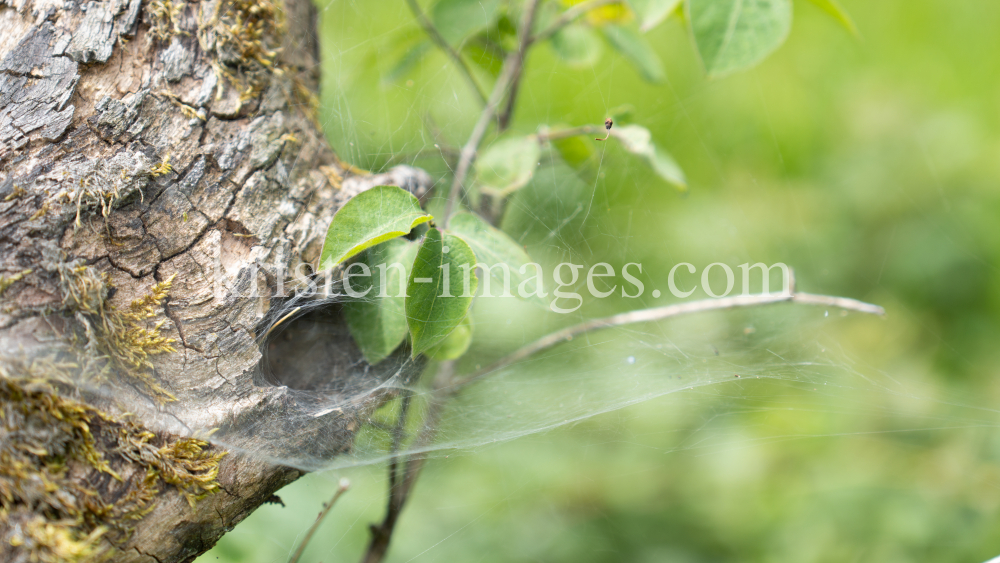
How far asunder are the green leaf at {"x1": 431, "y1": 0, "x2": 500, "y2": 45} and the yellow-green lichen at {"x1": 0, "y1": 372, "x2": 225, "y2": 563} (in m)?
0.78

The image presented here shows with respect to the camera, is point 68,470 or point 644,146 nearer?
point 68,470

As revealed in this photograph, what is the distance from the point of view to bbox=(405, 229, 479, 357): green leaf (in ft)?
2.11

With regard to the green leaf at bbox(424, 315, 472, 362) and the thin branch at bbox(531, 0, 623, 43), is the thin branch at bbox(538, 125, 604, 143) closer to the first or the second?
the thin branch at bbox(531, 0, 623, 43)

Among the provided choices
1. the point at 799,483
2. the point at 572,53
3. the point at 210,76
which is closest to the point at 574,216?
the point at 572,53

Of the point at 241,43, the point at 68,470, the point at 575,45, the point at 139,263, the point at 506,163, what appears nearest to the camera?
the point at 68,470

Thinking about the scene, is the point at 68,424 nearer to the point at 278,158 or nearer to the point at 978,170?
the point at 278,158

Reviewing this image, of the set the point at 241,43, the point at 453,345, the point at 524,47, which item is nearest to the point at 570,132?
the point at 524,47

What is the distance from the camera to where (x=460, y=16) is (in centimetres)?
97

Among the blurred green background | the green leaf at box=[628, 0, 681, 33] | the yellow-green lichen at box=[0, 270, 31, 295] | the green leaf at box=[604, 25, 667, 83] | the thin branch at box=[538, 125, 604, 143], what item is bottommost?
the blurred green background

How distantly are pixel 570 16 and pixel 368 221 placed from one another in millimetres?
696

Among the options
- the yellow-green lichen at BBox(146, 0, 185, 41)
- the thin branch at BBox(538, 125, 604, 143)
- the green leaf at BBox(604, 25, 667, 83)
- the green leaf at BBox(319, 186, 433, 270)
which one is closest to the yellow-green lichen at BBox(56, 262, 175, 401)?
the green leaf at BBox(319, 186, 433, 270)

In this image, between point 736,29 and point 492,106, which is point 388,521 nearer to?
point 492,106

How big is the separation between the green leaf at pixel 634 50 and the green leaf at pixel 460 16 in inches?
11.7

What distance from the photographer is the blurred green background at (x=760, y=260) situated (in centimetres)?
117
